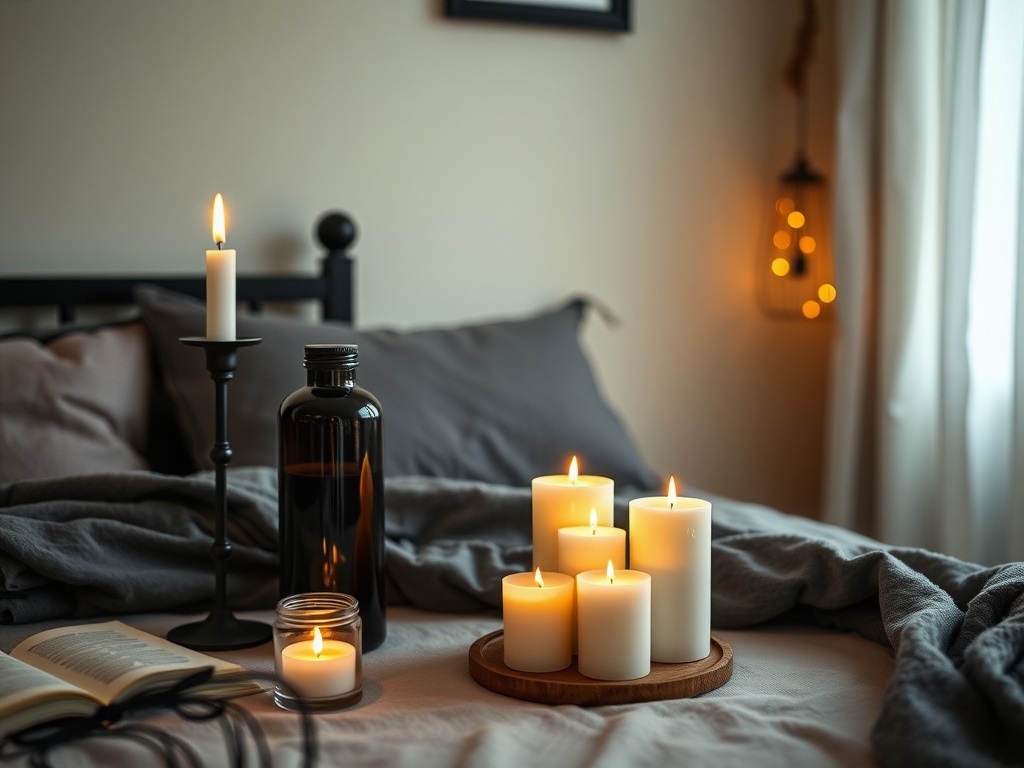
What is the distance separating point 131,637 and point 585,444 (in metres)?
0.96

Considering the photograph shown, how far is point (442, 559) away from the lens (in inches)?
51.3

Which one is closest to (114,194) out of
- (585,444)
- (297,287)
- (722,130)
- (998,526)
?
(297,287)

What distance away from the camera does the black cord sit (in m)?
0.79

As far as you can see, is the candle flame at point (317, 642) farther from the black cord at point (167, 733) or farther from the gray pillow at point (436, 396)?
the gray pillow at point (436, 396)

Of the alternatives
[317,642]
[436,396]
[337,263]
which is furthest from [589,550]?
[337,263]

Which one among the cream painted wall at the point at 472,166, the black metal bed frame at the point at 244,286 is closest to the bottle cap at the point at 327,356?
the black metal bed frame at the point at 244,286

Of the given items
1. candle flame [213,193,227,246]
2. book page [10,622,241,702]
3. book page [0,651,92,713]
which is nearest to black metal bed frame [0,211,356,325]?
candle flame [213,193,227,246]

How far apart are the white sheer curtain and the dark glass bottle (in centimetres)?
125

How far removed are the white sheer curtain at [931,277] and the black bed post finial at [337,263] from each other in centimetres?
102

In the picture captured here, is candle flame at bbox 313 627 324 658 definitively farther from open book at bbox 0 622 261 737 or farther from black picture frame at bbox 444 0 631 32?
black picture frame at bbox 444 0 631 32

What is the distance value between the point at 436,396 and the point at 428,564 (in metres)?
0.58

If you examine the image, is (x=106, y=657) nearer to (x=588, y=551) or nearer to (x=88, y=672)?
(x=88, y=672)

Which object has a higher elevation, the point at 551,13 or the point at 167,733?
the point at 551,13

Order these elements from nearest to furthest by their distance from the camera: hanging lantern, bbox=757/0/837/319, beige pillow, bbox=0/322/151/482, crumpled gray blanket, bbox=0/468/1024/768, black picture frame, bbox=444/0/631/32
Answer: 1. crumpled gray blanket, bbox=0/468/1024/768
2. beige pillow, bbox=0/322/151/482
3. black picture frame, bbox=444/0/631/32
4. hanging lantern, bbox=757/0/837/319
